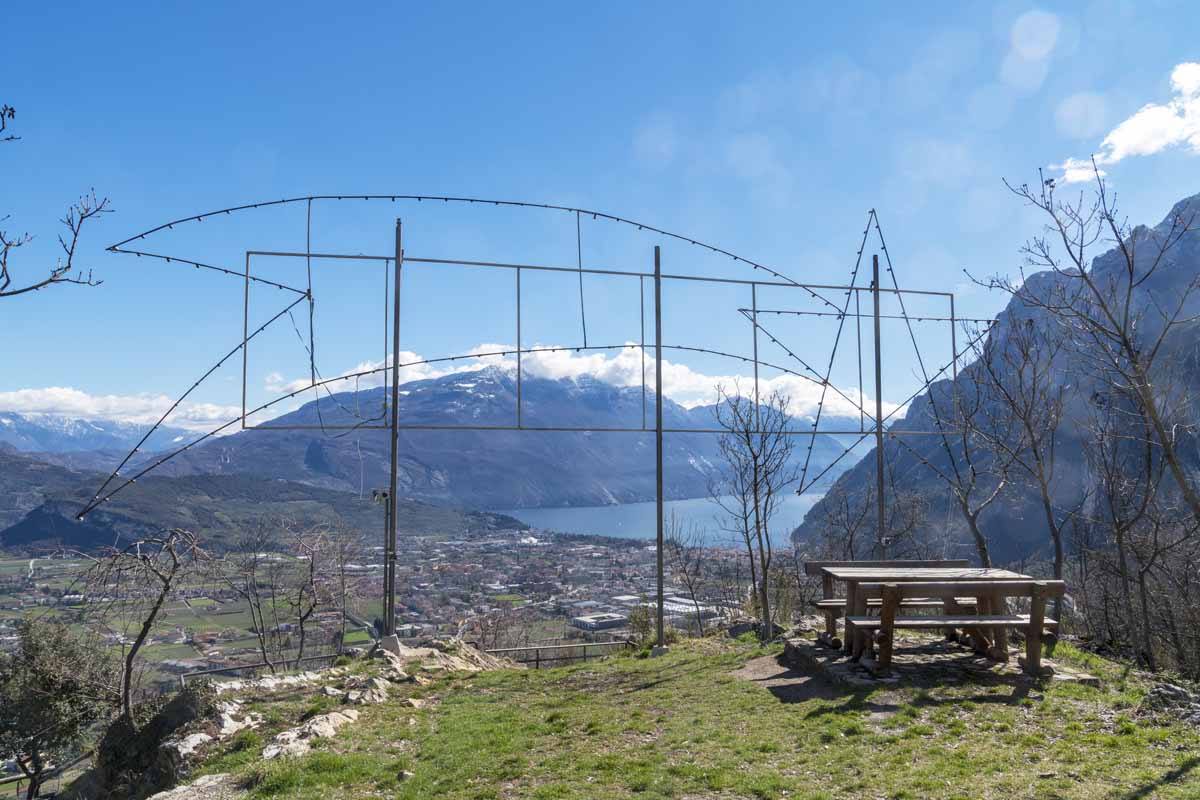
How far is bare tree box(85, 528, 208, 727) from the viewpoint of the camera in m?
9.24

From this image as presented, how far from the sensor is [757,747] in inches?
259

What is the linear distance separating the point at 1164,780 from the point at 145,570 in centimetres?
1021

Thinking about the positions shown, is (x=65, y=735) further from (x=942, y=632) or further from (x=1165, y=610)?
(x=1165, y=610)

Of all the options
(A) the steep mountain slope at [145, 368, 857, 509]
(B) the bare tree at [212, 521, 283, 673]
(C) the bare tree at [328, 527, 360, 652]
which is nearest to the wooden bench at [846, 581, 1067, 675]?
(C) the bare tree at [328, 527, 360, 652]

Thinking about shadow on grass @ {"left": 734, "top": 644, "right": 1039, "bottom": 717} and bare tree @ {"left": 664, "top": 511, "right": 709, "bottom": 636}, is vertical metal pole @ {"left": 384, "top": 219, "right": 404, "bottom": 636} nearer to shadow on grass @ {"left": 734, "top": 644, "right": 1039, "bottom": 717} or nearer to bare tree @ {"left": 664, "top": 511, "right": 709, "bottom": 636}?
Result: shadow on grass @ {"left": 734, "top": 644, "right": 1039, "bottom": 717}

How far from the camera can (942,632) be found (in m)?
10.8

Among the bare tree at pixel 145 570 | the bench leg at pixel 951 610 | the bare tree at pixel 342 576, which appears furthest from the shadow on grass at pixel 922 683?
the bare tree at pixel 342 576

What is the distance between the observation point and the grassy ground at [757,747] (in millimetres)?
5598

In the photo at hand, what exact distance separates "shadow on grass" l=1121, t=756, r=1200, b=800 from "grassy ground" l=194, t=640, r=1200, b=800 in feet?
0.06

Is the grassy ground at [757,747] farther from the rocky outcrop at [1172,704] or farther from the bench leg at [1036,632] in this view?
the bench leg at [1036,632]

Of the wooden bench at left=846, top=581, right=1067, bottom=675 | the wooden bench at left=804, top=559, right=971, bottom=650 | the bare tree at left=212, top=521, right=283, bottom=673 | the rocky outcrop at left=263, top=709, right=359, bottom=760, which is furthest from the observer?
the bare tree at left=212, top=521, right=283, bottom=673

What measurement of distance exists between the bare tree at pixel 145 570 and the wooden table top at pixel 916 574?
25.7ft

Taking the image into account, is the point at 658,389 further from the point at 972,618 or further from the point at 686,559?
the point at 686,559

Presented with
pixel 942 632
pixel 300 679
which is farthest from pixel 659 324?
pixel 300 679
